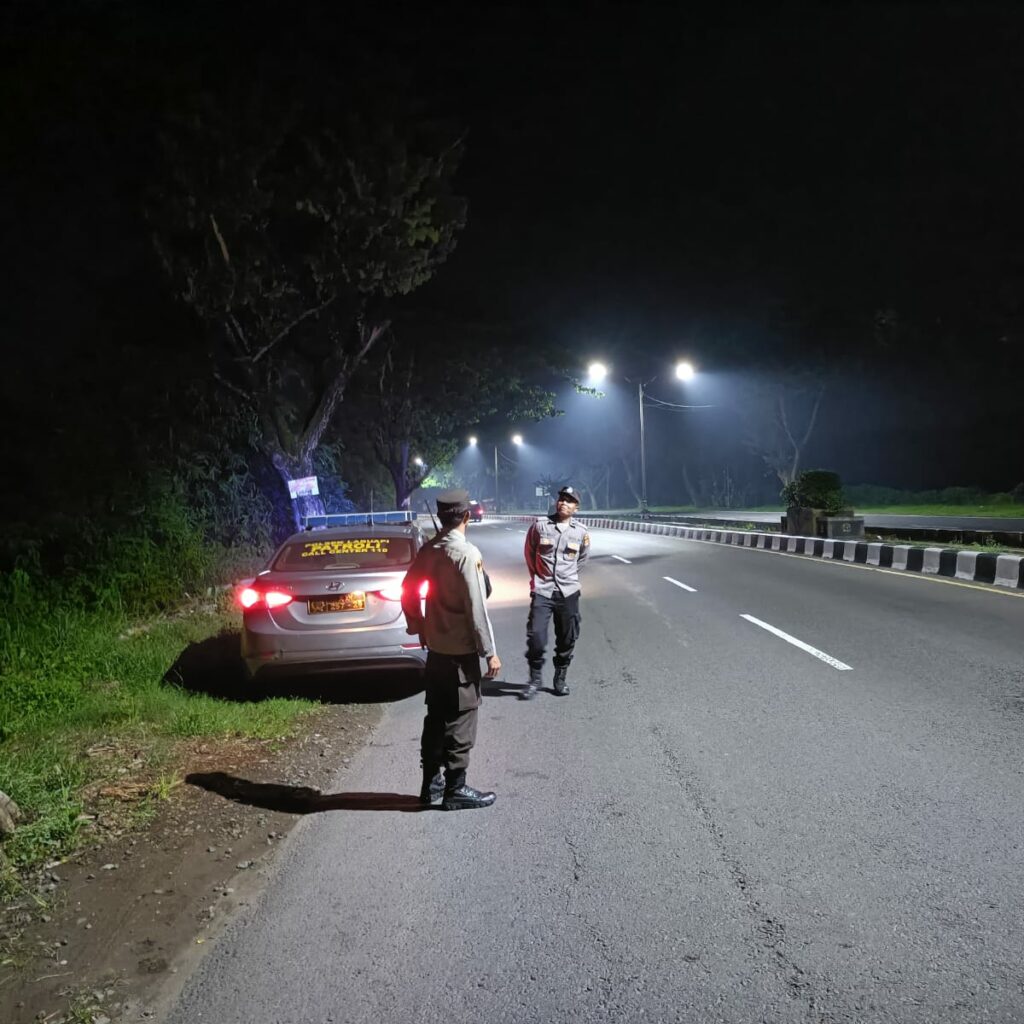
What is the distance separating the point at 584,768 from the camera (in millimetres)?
5336

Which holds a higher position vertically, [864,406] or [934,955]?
[864,406]

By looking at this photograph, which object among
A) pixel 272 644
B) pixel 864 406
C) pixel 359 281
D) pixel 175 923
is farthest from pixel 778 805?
pixel 864 406

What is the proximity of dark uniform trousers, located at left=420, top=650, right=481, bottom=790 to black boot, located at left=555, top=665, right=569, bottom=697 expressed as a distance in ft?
8.91

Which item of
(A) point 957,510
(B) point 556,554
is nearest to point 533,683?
(B) point 556,554

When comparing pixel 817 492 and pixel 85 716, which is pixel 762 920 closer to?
pixel 85 716

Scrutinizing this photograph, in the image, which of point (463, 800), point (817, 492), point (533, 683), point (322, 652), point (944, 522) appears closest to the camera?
point (463, 800)

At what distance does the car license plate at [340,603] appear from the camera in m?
7.25

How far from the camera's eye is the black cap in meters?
4.93

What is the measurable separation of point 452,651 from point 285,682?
410cm

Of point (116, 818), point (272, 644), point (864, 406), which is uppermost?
point (864, 406)

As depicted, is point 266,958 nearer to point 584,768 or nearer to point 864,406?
point 584,768

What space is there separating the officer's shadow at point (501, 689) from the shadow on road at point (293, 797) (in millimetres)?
2429

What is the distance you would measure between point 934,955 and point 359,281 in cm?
1711

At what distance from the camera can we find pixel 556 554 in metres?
Result: 7.71
